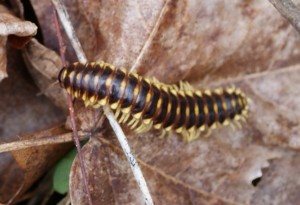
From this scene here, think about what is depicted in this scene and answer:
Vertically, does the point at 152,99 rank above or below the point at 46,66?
above

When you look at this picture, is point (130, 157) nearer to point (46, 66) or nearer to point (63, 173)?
point (63, 173)

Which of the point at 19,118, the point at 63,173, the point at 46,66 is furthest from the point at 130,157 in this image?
the point at 19,118

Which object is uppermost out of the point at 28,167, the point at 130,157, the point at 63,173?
the point at 130,157

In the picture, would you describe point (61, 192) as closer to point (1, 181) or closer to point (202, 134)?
point (1, 181)

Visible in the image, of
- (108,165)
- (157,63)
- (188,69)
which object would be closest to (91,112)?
(108,165)

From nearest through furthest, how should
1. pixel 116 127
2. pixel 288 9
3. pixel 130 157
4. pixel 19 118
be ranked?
1. pixel 288 9
2. pixel 130 157
3. pixel 116 127
4. pixel 19 118

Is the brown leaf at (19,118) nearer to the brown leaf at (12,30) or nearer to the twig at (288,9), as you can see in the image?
the brown leaf at (12,30)

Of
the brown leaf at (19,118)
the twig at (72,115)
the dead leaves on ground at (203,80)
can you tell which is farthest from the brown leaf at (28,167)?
the dead leaves on ground at (203,80)
